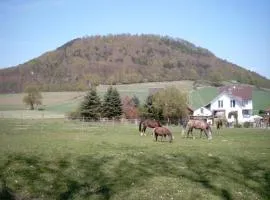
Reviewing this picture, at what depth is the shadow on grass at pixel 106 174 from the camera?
1573 centimetres

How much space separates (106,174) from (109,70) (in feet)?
552

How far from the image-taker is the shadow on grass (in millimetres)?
15727

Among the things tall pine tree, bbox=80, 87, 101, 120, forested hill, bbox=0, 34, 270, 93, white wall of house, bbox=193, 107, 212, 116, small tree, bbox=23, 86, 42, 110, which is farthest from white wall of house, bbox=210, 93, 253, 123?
forested hill, bbox=0, 34, 270, 93

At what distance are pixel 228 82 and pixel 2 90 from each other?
84.5 meters

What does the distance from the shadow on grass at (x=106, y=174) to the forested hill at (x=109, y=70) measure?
134 meters

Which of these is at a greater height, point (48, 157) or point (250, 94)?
point (250, 94)

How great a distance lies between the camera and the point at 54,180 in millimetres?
17250

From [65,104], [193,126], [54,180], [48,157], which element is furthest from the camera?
[65,104]

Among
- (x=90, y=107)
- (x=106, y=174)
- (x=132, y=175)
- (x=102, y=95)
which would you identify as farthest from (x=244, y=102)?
(x=106, y=174)

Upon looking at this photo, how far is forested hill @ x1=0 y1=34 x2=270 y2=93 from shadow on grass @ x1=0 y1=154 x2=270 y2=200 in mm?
133575

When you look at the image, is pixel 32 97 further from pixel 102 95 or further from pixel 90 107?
pixel 90 107

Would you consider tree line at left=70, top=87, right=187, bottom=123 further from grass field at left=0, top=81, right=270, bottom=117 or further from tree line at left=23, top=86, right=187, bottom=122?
grass field at left=0, top=81, right=270, bottom=117

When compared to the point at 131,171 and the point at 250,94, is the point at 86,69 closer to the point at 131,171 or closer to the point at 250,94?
the point at 250,94

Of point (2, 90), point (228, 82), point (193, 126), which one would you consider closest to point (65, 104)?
point (2, 90)
